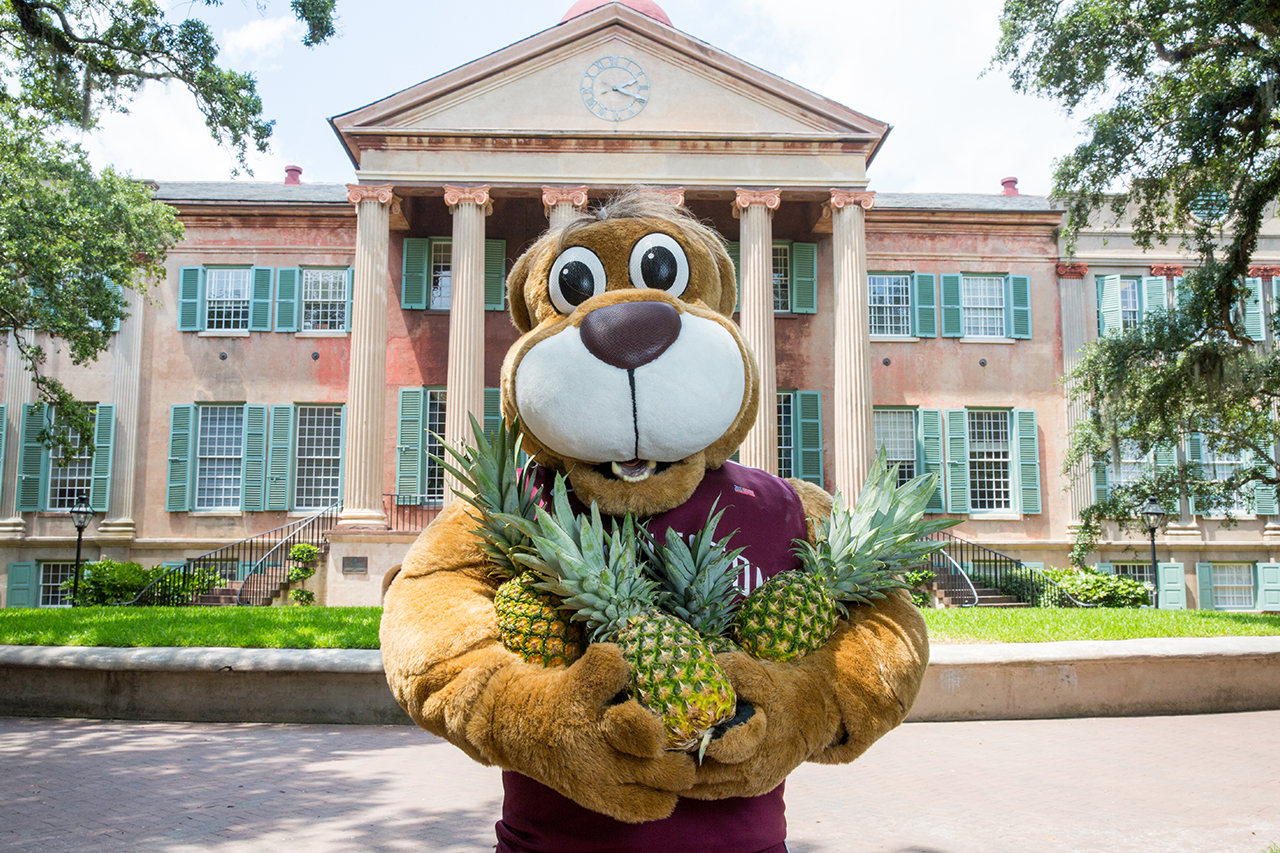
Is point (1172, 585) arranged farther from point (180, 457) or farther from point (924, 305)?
point (180, 457)

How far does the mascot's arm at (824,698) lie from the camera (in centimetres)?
187

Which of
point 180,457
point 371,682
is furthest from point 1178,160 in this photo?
point 180,457

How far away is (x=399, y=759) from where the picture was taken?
6.85 metres

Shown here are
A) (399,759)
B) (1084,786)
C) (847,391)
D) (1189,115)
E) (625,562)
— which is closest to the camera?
(625,562)

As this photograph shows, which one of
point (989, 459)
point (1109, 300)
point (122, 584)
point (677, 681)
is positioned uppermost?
point (1109, 300)

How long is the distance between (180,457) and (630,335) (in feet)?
72.1

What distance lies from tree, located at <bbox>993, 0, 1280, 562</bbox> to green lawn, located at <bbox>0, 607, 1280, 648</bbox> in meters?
3.80

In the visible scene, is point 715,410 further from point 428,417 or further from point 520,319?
point 428,417

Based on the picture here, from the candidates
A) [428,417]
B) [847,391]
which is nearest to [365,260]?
[428,417]

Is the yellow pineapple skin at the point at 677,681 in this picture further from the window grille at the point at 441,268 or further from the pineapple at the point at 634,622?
the window grille at the point at 441,268

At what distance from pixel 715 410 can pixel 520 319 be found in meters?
0.84

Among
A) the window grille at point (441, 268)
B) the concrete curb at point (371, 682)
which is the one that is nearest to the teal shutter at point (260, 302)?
the window grille at point (441, 268)

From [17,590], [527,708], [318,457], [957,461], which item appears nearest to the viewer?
[527,708]

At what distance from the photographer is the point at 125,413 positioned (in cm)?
2172
